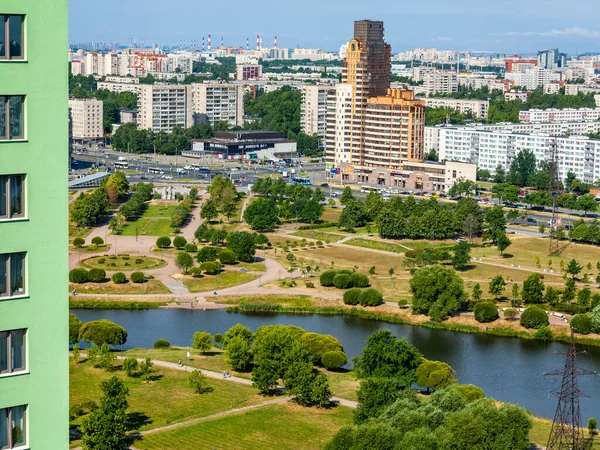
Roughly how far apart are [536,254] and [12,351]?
46.7 metres

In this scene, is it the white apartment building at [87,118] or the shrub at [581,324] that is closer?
the shrub at [581,324]

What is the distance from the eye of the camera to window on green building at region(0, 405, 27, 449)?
6965 millimetres

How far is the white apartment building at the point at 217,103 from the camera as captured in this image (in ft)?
349

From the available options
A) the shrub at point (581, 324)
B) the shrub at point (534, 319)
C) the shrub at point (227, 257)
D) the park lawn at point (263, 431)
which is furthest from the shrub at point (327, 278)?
the park lawn at point (263, 431)

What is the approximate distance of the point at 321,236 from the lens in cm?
5538

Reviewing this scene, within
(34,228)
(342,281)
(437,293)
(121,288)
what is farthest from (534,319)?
(34,228)

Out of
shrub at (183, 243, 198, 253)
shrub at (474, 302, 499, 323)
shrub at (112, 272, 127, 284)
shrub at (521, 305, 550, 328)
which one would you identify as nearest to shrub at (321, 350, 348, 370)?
shrub at (474, 302, 499, 323)

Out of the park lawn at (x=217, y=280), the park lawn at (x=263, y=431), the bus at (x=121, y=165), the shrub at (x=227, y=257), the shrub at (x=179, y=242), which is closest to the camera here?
the park lawn at (x=263, y=431)

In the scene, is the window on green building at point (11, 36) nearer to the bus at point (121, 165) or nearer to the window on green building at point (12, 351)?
the window on green building at point (12, 351)

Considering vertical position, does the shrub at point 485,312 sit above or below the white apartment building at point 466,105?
below

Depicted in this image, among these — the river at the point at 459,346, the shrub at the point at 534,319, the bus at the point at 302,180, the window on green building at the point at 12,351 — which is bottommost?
the river at the point at 459,346

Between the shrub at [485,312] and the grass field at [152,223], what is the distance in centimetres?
2123

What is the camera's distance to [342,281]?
146ft

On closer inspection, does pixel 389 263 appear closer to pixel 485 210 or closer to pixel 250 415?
pixel 485 210
